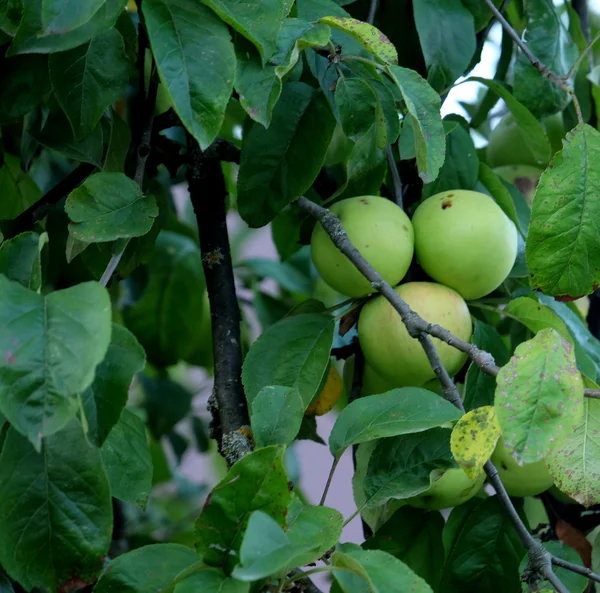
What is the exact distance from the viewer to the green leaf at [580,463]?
0.41 m

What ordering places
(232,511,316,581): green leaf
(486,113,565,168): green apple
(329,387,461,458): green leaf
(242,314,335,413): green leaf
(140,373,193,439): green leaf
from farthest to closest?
(140,373,193,439): green leaf
(486,113,565,168): green apple
(242,314,335,413): green leaf
(329,387,461,458): green leaf
(232,511,316,581): green leaf

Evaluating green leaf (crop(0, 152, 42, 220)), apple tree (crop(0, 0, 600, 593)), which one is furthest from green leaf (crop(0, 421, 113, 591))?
green leaf (crop(0, 152, 42, 220))

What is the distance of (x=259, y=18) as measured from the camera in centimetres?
40

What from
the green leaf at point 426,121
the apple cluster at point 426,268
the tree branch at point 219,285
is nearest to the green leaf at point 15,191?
the tree branch at point 219,285

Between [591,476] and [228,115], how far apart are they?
497 mm

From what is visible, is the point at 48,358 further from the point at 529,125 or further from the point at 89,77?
the point at 529,125

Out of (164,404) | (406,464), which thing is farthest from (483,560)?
(164,404)

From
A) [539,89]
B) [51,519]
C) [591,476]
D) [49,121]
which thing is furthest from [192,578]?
[539,89]

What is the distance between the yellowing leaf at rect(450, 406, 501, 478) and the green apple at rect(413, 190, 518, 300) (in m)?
0.19

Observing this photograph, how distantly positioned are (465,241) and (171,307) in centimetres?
41

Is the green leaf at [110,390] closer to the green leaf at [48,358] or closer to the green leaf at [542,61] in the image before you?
the green leaf at [48,358]

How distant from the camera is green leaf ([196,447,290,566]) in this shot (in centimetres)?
36

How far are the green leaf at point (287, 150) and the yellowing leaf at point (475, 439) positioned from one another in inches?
8.5

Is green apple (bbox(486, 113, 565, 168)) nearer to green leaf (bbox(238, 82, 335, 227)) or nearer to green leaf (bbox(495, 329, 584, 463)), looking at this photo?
green leaf (bbox(238, 82, 335, 227))
